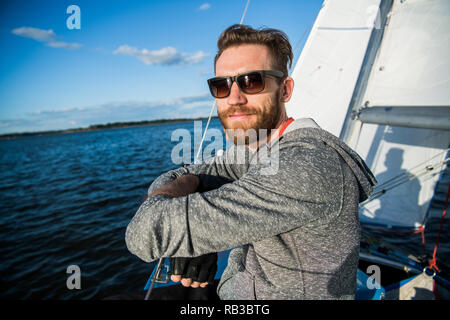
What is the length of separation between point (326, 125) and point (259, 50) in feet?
11.7

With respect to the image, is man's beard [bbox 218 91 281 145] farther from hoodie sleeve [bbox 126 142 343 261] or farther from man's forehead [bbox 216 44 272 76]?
hoodie sleeve [bbox 126 142 343 261]

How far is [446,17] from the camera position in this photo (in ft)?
10.1

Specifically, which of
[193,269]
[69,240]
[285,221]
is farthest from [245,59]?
[69,240]

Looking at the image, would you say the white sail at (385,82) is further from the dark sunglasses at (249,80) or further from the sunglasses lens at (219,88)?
the sunglasses lens at (219,88)

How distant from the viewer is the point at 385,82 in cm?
371

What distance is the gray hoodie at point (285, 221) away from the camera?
37.0 inches

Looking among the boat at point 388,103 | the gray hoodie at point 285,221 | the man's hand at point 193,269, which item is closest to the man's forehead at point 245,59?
the gray hoodie at point 285,221

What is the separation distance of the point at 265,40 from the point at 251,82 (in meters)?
0.36

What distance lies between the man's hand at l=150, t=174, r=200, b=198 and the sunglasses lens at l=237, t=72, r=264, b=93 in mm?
826

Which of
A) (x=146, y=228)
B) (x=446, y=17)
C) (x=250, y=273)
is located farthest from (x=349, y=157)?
(x=446, y=17)

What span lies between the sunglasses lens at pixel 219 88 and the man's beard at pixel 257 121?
0.46 feet

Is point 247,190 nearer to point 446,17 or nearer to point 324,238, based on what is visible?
point 324,238

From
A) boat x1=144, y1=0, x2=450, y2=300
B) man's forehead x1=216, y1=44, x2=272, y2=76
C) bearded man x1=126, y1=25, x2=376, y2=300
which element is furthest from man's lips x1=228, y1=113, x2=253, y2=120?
boat x1=144, y1=0, x2=450, y2=300

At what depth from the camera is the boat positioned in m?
3.05
